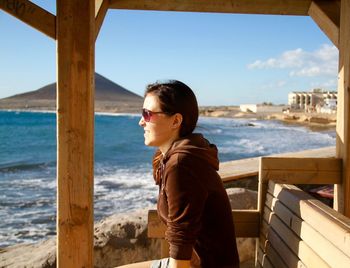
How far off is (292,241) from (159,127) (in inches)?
32.7

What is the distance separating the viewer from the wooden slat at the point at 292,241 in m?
1.72

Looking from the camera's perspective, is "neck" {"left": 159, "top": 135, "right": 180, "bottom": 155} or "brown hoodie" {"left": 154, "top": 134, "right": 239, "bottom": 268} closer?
"brown hoodie" {"left": 154, "top": 134, "right": 239, "bottom": 268}

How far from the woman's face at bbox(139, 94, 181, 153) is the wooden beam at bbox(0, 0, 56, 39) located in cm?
99

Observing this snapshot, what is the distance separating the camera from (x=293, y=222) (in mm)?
2039

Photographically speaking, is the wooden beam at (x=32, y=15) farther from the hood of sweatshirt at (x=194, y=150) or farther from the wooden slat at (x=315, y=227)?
the wooden slat at (x=315, y=227)

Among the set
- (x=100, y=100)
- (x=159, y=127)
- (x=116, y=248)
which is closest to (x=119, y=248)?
(x=116, y=248)

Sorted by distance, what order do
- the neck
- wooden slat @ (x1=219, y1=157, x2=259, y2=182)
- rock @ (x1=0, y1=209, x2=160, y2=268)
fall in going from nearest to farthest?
the neck < rock @ (x1=0, y1=209, x2=160, y2=268) < wooden slat @ (x1=219, y1=157, x2=259, y2=182)

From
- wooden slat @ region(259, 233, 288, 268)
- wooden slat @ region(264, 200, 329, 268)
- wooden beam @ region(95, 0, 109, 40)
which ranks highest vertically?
wooden beam @ region(95, 0, 109, 40)

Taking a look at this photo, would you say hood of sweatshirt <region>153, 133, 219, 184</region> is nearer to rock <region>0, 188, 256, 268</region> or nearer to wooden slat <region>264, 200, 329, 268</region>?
wooden slat <region>264, 200, 329, 268</region>

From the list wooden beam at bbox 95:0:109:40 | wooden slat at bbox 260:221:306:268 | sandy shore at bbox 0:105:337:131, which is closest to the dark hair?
wooden slat at bbox 260:221:306:268

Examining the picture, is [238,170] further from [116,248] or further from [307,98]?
[307,98]

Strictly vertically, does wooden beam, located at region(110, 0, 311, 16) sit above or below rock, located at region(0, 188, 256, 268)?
above

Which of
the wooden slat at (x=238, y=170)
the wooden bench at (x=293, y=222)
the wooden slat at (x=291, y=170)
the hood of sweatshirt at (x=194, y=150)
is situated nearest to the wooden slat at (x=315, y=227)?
the wooden bench at (x=293, y=222)

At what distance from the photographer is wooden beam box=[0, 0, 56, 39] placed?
246 cm
